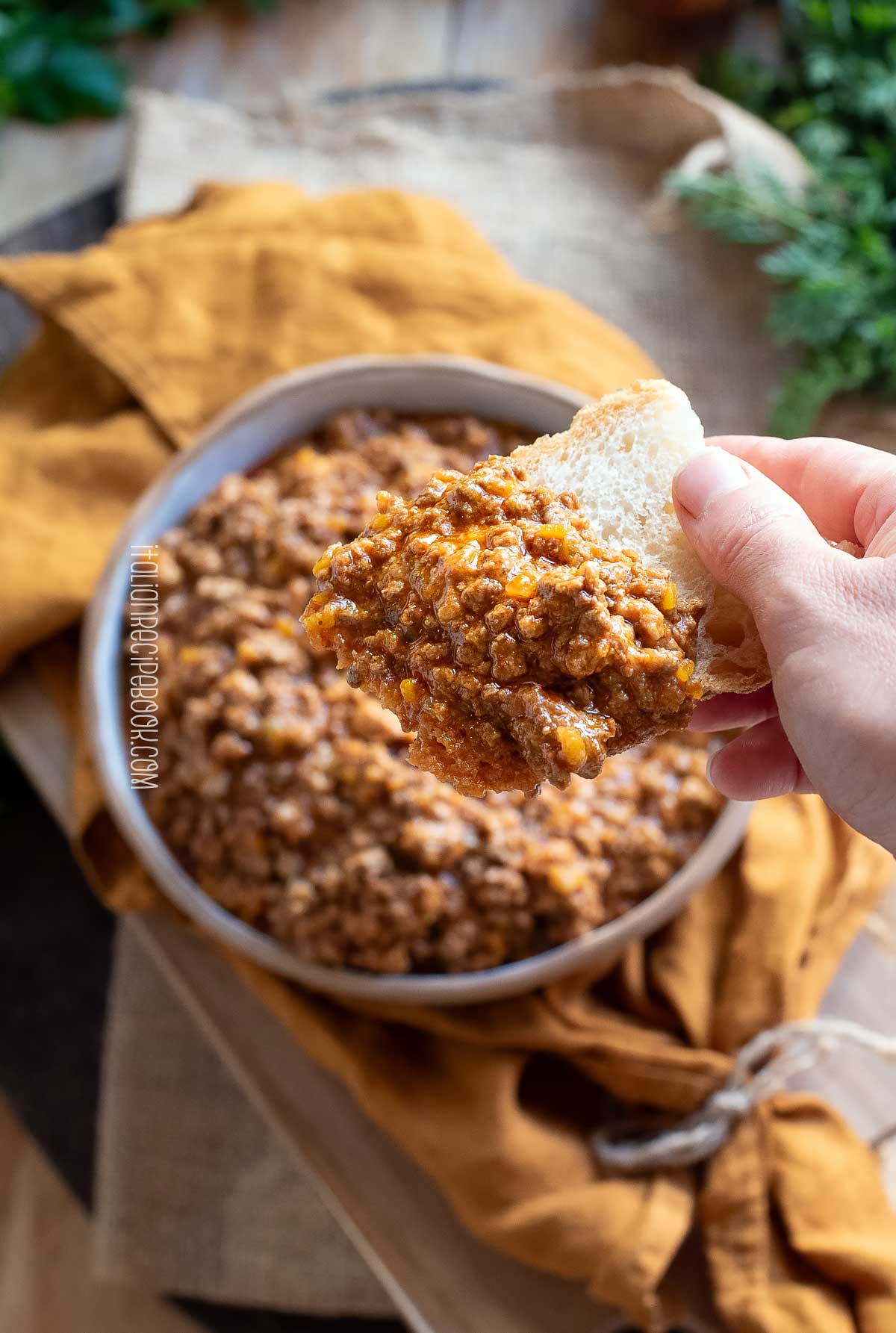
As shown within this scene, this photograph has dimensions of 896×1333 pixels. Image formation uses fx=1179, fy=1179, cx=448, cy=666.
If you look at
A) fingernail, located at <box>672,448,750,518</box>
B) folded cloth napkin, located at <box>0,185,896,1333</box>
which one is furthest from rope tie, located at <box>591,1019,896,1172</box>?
fingernail, located at <box>672,448,750,518</box>

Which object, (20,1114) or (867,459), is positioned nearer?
(867,459)

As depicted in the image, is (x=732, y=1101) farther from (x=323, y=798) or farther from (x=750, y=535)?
(x=750, y=535)

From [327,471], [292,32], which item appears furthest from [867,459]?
[292,32]

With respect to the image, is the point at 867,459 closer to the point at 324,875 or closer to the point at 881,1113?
the point at 324,875

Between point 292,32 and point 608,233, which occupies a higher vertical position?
point 292,32

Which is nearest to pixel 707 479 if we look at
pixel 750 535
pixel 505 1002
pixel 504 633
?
pixel 750 535

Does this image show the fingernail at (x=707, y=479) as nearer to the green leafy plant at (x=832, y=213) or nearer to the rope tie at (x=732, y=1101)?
the rope tie at (x=732, y=1101)
